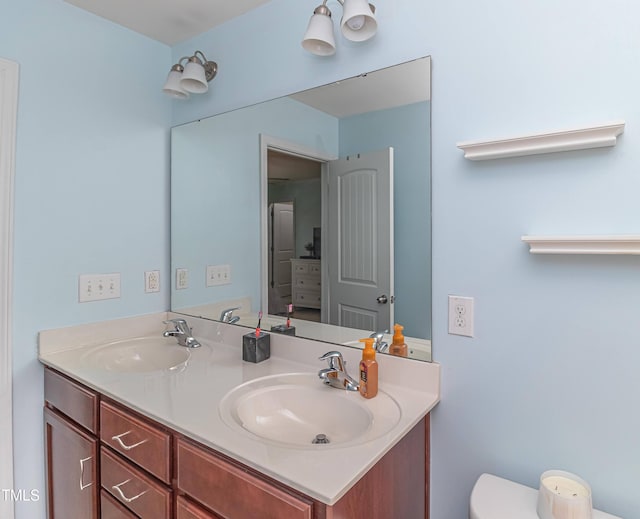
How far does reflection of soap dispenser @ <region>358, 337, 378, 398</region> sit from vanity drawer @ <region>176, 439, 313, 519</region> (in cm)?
42

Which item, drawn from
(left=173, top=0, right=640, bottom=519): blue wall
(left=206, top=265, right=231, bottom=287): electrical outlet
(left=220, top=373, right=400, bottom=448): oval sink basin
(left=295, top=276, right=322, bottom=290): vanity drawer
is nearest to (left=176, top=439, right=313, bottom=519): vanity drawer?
(left=220, top=373, right=400, bottom=448): oval sink basin

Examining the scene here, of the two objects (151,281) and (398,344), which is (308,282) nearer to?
(398,344)

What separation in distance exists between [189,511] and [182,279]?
120 centimetres

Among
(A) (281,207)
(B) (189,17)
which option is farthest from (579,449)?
(B) (189,17)

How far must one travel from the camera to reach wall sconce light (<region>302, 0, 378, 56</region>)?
1214mm

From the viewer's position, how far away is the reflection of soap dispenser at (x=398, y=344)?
4.24ft

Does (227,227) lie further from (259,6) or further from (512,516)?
(512,516)

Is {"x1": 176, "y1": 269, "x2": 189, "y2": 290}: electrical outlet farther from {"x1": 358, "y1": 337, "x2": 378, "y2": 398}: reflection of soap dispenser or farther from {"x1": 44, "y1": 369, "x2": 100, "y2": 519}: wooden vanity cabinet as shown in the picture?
{"x1": 358, "y1": 337, "x2": 378, "y2": 398}: reflection of soap dispenser

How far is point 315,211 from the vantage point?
5.01ft

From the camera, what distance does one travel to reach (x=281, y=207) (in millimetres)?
1662

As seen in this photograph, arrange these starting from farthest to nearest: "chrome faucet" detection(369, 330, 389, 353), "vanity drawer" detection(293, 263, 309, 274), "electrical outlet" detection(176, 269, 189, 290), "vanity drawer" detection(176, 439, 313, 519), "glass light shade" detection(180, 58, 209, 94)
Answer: "electrical outlet" detection(176, 269, 189, 290) < "glass light shade" detection(180, 58, 209, 94) < "vanity drawer" detection(293, 263, 309, 274) < "chrome faucet" detection(369, 330, 389, 353) < "vanity drawer" detection(176, 439, 313, 519)

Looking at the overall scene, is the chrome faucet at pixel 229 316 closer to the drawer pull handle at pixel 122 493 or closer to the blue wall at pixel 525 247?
the drawer pull handle at pixel 122 493

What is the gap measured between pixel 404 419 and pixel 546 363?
0.41 metres

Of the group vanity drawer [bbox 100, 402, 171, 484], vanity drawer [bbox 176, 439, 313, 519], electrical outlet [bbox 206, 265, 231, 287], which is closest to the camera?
vanity drawer [bbox 176, 439, 313, 519]
